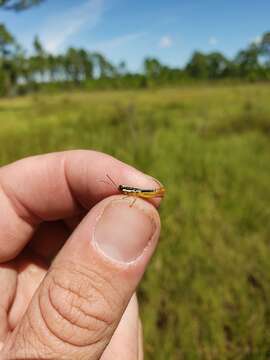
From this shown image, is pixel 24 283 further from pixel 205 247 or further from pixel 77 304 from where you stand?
pixel 205 247

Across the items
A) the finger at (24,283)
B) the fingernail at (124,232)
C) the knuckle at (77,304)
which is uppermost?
the fingernail at (124,232)

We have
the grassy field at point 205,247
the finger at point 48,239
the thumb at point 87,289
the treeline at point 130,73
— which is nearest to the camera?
the thumb at point 87,289

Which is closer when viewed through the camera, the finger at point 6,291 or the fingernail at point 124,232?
the fingernail at point 124,232

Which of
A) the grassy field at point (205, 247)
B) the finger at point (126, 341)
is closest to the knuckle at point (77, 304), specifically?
the finger at point (126, 341)

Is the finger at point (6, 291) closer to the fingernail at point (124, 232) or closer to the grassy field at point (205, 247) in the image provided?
the fingernail at point (124, 232)

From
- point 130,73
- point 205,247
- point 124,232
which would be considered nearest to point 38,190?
point 124,232

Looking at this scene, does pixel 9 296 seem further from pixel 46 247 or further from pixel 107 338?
pixel 107 338
